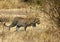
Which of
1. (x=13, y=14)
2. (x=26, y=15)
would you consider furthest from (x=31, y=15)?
(x=13, y=14)

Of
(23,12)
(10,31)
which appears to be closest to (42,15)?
(23,12)

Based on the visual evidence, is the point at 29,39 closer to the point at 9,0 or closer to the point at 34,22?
the point at 34,22

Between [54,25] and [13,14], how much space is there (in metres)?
0.50

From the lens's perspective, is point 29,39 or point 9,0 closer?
point 29,39

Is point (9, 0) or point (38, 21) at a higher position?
point (9, 0)

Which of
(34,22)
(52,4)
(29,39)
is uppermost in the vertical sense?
(52,4)

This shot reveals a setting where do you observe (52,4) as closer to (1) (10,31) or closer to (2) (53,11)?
(2) (53,11)

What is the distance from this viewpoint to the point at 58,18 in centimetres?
221

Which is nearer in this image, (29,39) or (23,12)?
(29,39)

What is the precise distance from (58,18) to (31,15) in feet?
1.03

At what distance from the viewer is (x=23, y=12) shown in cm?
227

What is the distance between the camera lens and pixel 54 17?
7.25 feet

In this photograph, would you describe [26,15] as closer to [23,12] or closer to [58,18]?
[23,12]

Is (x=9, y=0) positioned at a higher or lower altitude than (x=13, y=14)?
higher
